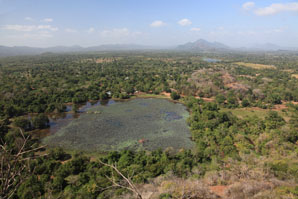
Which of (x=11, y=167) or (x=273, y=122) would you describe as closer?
(x=11, y=167)

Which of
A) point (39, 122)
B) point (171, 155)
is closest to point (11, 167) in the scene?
point (171, 155)

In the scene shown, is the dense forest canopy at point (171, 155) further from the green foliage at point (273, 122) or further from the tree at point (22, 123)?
the green foliage at point (273, 122)

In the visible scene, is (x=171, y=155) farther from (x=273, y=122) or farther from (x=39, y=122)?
(x=39, y=122)

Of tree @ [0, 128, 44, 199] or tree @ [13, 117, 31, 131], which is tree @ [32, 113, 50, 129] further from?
tree @ [0, 128, 44, 199]

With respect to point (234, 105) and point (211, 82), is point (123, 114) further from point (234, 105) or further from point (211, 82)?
point (211, 82)

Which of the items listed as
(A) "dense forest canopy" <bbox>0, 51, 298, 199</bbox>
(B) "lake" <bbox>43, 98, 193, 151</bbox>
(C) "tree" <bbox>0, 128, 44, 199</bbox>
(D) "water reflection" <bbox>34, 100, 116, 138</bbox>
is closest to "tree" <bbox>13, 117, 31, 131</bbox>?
(A) "dense forest canopy" <bbox>0, 51, 298, 199</bbox>

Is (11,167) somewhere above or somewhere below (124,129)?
above

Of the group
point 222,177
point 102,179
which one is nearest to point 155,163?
point 102,179

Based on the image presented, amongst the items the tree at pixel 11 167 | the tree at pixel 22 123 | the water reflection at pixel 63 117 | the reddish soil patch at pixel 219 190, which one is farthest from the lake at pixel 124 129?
the tree at pixel 11 167
